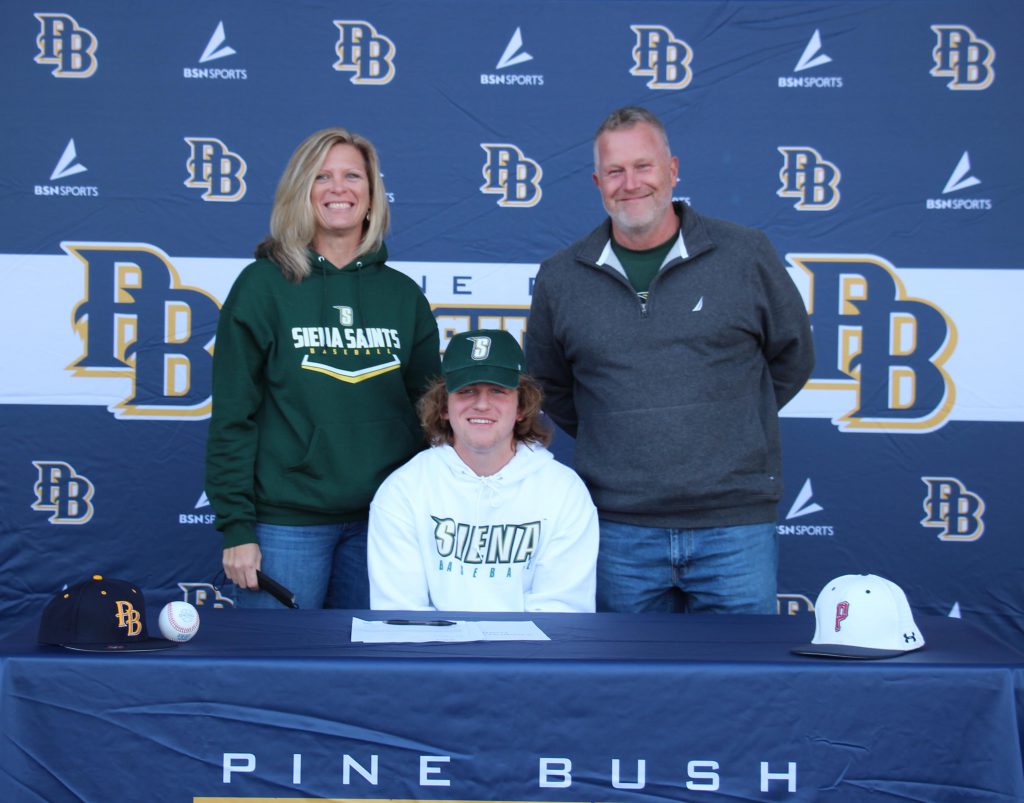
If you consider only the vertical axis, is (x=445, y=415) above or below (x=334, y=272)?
below

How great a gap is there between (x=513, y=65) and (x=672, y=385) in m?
1.32

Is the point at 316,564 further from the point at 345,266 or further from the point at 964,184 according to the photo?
the point at 964,184

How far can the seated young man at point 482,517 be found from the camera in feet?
6.05

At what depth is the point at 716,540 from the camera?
2.02m

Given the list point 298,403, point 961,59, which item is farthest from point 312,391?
point 961,59

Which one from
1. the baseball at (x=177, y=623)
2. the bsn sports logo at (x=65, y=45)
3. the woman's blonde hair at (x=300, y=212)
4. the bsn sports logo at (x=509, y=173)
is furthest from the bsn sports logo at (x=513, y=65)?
the baseball at (x=177, y=623)

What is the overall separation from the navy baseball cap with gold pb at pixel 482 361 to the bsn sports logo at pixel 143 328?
123 centimetres

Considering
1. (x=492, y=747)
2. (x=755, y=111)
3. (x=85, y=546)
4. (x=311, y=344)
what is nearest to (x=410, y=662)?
(x=492, y=747)

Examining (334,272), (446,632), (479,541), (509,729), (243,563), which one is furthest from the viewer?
(334,272)

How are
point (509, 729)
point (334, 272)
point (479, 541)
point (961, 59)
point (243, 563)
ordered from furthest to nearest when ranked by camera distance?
point (961, 59), point (334, 272), point (243, 563), point (479, 541), point (509, 729)

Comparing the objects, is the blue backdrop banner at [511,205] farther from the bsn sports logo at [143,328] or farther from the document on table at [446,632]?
the document on table at [446,632]

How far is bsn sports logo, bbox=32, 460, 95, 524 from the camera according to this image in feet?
9.45

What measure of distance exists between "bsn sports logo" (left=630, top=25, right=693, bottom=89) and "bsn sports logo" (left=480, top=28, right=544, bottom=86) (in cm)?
30

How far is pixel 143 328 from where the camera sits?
289 cm
